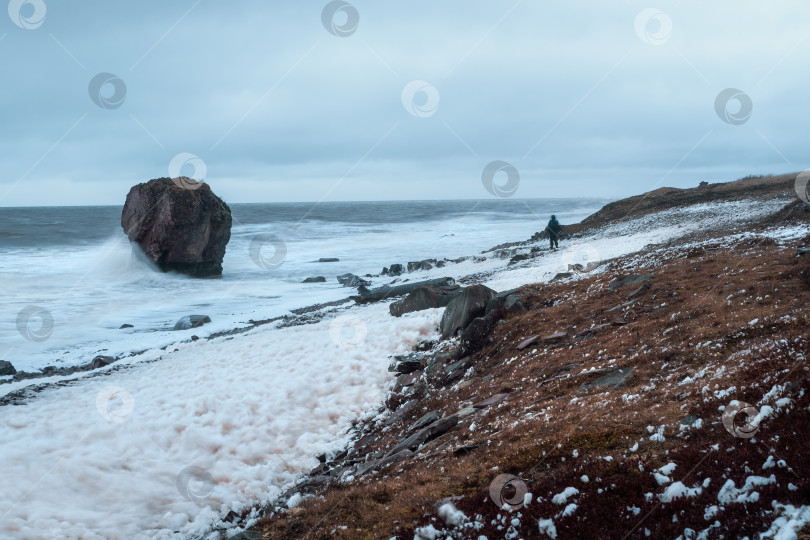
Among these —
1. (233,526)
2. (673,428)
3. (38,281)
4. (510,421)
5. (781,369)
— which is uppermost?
(38,281)

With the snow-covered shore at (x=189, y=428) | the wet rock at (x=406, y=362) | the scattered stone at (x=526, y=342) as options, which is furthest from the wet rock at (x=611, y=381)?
the wet rock at (x=406, y=362)

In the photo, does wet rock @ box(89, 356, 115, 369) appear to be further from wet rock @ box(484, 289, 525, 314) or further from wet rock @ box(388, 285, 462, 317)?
wet rock @ box(484, 289, 525, 314)

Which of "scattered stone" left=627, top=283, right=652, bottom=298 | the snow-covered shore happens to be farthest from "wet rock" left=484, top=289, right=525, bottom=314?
"scattered stone" left=627, top=283, right=652, bottom=298

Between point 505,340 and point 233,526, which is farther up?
point 505,340

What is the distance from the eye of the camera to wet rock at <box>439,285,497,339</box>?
22.3 metres

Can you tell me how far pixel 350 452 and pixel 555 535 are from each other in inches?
364

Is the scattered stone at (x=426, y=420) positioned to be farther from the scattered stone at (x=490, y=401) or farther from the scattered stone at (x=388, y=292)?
the scattered stone at (x=388, y=292)

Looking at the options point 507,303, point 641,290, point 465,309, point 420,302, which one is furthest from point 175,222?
point 641,290

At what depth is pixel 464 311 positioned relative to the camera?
22422 millimetres

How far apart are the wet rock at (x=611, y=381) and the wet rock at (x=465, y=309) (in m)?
10.0

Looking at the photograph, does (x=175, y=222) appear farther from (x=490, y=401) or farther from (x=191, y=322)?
(x=490, y=401)

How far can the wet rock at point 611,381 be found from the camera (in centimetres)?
1157

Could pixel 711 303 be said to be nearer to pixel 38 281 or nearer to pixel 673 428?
pixel 673 428

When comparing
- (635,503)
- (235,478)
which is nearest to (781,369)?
(635,503)
